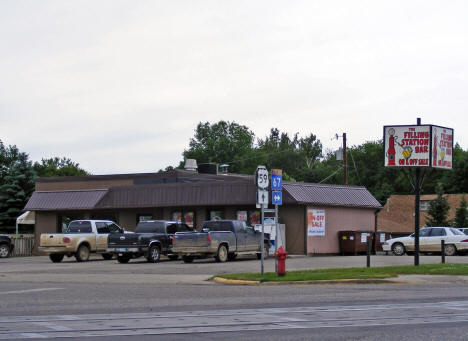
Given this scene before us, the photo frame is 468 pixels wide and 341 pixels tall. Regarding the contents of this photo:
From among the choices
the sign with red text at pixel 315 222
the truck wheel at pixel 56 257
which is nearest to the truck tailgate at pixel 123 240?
the truck wheel at pixel 56 257

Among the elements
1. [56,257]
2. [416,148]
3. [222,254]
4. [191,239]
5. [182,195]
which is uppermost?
[416,148]

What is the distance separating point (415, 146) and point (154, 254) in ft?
43.7

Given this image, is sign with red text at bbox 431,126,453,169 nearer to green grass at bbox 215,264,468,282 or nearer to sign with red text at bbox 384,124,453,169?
sign with red text at bbox 384,124,453,169

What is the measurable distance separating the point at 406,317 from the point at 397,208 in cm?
6129

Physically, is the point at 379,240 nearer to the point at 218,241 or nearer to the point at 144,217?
the point at 218,241

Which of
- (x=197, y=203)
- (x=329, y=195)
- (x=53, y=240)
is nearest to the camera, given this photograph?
(x=53, y=240)

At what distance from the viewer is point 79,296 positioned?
57.3ft

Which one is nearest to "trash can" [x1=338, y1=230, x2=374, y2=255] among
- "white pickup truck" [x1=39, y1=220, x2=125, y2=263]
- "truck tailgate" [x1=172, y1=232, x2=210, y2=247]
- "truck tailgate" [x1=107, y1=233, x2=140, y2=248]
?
"truck tailgate" [x1=172, y1=232, x2=210, y2=247]

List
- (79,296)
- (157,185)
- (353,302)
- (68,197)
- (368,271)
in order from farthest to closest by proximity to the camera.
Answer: (68,197) → (157,185) → (368,271) → (79,296) → (353,302)

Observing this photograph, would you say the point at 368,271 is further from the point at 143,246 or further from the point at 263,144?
the point at 263,144

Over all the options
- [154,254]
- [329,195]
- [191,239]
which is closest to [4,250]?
[154,254]

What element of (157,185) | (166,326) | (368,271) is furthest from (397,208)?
(166,326)

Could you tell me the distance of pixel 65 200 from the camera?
45.1m

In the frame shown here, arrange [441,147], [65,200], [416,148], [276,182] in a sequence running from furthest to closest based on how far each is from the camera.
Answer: [65,200] → [441,147] → [416,148] → [276,182]
